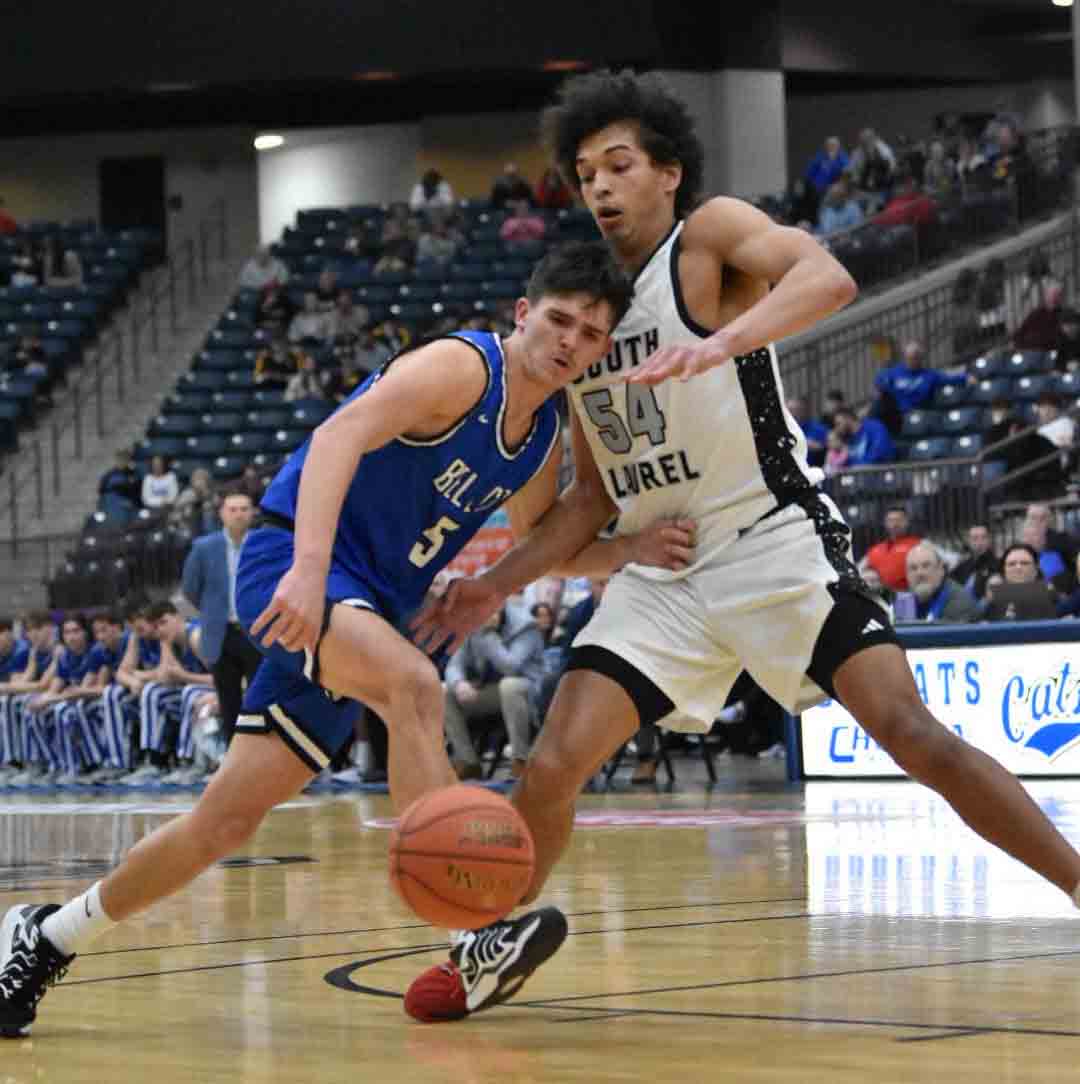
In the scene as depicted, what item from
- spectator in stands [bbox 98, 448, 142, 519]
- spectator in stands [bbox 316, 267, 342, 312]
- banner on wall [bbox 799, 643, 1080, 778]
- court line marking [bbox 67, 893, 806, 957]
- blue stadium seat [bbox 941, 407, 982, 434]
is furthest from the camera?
spectator in stands [bbox 316, 267, 342, 312]

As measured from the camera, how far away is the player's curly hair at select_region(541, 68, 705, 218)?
5.06 m

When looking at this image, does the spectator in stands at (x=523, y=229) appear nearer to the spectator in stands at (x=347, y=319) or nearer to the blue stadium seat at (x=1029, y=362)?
the spectator in stands at (x=347, y=319)

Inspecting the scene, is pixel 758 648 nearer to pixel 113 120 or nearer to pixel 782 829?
pixel 782 829

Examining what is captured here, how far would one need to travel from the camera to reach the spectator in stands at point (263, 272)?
28.8m

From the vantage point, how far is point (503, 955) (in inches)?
178

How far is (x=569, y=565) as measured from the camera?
5223 mm

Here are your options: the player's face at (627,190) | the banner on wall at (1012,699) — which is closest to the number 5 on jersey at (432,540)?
the player's face at (627,190)

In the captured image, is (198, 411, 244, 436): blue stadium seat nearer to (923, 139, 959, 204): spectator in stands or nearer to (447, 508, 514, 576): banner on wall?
(923, 139, 959, 204): spectator in stands

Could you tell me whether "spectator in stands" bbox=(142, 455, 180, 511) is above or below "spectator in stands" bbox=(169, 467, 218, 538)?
above

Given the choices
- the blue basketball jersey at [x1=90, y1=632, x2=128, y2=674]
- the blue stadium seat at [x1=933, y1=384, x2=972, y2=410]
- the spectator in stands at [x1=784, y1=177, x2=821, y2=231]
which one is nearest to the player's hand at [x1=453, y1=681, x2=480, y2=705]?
the blue basketball jersey at [x1=90, y1=632, x2=128, y2=674]

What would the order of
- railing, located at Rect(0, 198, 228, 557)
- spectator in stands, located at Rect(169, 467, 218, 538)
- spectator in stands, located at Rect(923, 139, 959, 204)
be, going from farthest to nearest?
railing, located at Rect(0, 198, 228, 557) < spectator in stands, located at Rect(923, 139, 959, 204) < spectator in stands, located at Rect(169, 467, 218, 538)

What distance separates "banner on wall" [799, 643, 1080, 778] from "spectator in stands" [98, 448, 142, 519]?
12758 mm

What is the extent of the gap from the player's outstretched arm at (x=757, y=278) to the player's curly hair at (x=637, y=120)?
0.16 m

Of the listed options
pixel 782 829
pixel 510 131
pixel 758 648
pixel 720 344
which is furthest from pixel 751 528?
pixel 510 131
